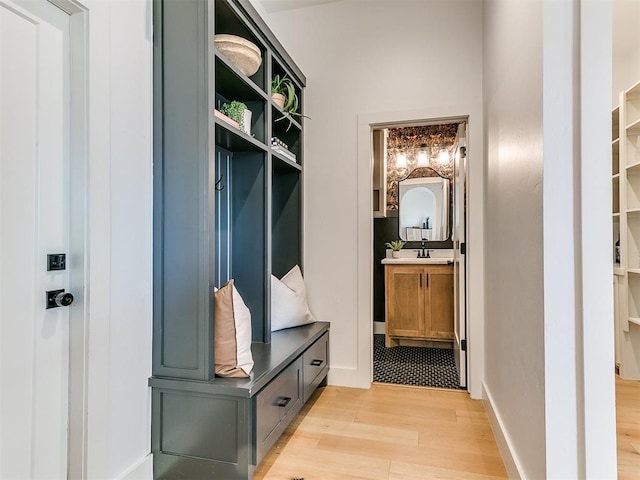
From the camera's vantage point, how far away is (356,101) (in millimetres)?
2801

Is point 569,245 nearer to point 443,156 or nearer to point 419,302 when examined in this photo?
point 419,302

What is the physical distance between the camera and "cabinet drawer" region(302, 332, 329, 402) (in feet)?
7.39

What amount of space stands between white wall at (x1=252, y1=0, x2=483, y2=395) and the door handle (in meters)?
1.73

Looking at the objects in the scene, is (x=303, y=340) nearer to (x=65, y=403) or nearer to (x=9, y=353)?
(x=65, y=403)

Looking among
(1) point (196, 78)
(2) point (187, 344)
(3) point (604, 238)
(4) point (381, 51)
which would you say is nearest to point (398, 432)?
(2) point (187, 344)

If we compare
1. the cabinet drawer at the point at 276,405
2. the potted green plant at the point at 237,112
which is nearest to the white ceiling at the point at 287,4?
the potted green plant at the point at 237,112

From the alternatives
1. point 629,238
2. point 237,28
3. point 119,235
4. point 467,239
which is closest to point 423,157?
point 467,239

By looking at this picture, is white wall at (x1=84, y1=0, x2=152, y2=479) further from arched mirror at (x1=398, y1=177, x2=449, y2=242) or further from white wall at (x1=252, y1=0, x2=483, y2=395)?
arched mirror at (x1=398, y1=177, x2=449, y2=242)

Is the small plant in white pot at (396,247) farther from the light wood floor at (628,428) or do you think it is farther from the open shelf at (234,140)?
the open shelf at (234,140)

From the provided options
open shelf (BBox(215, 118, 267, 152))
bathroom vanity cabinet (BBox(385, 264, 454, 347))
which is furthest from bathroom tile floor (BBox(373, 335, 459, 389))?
open shelf (BBox(215, 118, 267, 152))

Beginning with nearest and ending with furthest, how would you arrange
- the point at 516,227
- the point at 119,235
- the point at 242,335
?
1. the point at 119,235
2. the point at 516,227
3. the point at 242,335

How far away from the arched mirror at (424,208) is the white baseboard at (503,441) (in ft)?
7.16

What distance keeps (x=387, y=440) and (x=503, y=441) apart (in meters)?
0.57

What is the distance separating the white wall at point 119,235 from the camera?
1377 mm
